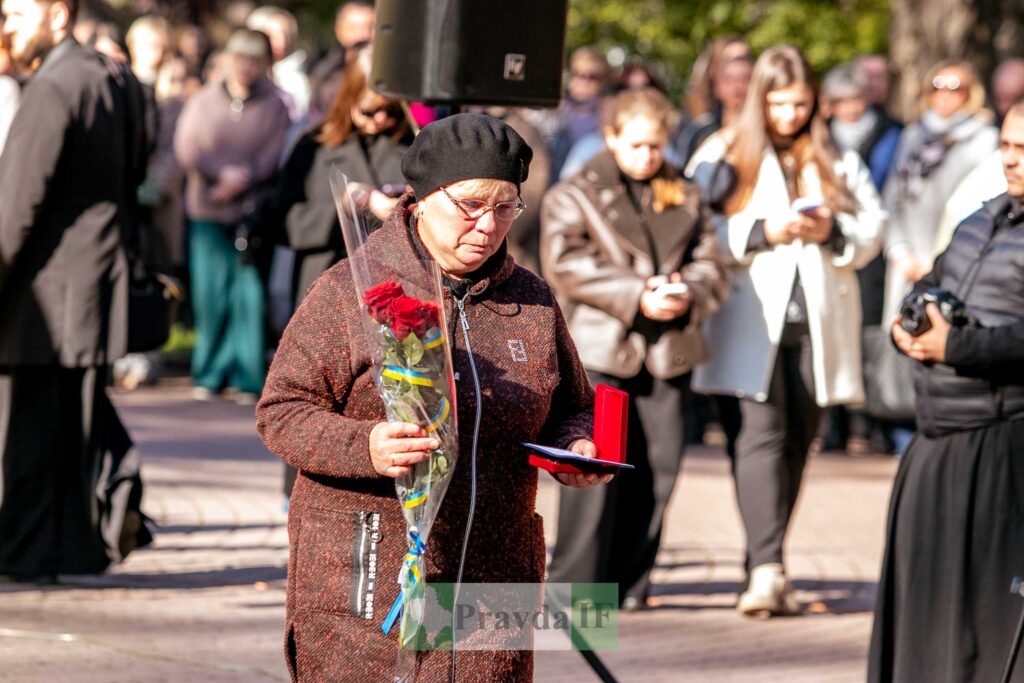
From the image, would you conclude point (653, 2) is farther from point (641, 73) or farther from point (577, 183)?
point (577, 183)

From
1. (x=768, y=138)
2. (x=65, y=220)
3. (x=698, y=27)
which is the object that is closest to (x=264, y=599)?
(x=65, y=220)

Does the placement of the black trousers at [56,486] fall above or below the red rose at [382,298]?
below

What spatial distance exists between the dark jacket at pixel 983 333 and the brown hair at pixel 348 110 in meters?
2.75

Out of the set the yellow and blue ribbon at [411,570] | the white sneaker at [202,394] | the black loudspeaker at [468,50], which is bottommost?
the white sneaker at [202,394]

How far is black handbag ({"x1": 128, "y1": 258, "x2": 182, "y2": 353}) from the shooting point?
761 cm

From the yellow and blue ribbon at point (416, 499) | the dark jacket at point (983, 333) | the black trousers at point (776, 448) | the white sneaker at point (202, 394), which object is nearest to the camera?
the yellow and blue ribbon at point (416, 499)

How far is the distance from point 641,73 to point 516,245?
1.77 m

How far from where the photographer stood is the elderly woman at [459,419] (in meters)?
4.07

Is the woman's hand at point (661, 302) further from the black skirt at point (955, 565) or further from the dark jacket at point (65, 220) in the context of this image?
the dark jacket at point (65, 220)

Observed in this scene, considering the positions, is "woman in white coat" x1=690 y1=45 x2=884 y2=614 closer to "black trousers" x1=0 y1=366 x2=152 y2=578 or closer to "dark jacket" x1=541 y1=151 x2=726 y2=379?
"dark jacket" x1=541 y1=151 x2=726 y2=379

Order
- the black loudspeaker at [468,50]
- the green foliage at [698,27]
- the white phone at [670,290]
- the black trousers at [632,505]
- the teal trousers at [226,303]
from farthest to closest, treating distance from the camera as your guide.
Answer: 1. the green foliage at [698,27]
2. the teal trousers at [226,303]
3. the black trousers at [632,505]
4. the white phone at [670,290]
5. the black loudspeaker at [468,50]

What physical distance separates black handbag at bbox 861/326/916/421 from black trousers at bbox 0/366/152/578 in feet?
11.2

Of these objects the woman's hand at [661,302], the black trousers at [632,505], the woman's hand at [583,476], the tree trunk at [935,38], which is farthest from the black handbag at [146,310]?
the tree trunk at [935,38]

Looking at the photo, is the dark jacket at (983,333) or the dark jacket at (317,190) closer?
the dark jacket at (983,333)
